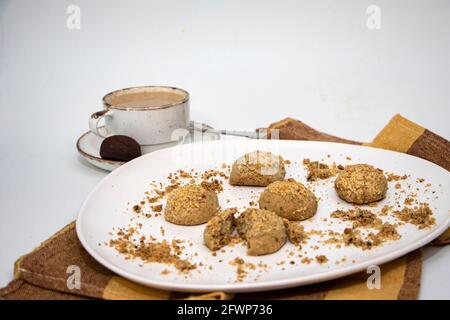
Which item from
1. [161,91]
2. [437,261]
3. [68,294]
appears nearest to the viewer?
[68,294]

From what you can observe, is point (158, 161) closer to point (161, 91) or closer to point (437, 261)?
point (161, 91)

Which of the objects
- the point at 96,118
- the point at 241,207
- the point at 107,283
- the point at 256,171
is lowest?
the point at 107,283

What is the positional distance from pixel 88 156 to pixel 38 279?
1.02m

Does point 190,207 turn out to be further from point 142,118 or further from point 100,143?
point 100,143

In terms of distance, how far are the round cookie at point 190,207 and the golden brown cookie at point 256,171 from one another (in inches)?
9.5

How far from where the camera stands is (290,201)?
212cm

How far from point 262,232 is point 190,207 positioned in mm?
350

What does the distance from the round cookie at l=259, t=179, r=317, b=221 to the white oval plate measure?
0.05m

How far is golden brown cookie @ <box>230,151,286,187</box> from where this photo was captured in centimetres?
240

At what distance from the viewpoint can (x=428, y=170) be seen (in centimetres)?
240

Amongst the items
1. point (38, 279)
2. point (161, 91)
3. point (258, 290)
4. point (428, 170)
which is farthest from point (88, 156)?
point (428, 170)
